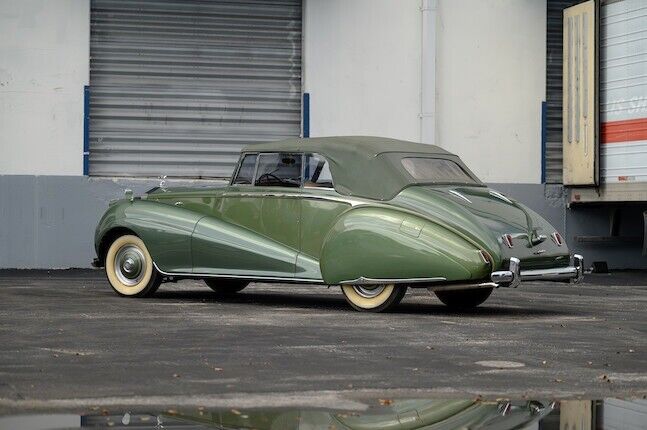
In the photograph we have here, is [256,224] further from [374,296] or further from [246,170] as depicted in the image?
[374,296]

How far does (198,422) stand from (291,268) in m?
6.60

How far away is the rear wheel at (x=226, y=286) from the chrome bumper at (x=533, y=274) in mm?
3740

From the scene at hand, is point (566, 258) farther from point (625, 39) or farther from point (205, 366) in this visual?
point (625, 39)

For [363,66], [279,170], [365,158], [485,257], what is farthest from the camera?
[363,66]

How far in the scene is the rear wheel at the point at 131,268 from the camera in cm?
1358

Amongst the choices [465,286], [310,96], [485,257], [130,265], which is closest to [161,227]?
[130,265]

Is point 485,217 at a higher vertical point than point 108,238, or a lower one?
higher

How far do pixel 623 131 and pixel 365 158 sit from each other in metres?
7.77

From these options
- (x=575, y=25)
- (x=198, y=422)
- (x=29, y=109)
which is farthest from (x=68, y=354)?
(x=575, y=25)

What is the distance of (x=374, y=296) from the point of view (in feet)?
39.9

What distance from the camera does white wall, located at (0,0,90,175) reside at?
65.6 ft

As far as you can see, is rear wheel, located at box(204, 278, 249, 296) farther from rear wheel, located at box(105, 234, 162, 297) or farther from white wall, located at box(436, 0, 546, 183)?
white wall, located at box(436, 0, 546, 183)

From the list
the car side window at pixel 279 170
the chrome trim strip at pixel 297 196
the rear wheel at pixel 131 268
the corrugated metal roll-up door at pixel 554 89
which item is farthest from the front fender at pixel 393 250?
the corrugated metal roll-up door at pixel 554 89

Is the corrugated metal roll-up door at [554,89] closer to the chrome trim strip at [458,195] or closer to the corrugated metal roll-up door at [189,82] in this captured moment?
the corrugated metal roll-up door at [189,82]
